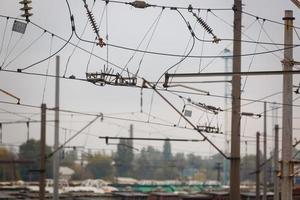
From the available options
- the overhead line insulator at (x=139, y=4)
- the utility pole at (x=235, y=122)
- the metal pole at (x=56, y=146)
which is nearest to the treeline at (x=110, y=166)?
the metal pole at (x=56, y=146)

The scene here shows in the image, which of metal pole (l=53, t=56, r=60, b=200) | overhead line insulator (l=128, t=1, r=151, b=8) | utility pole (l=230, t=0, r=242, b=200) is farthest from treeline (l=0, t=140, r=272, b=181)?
overhead line insulator (l=128, t=1, r=151, b=8)

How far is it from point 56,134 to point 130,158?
12159cm

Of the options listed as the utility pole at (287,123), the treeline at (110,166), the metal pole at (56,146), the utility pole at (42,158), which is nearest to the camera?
the utility pole at (287,123)

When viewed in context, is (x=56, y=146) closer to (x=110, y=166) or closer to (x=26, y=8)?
(x=26, y=8)

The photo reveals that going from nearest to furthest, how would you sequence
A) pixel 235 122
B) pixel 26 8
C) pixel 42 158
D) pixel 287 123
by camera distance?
1. pixel 26 8
2. pixel 287 123
3. pixel 235 122
4. pixel 42 158

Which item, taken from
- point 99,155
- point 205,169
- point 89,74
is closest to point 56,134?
point 89,74

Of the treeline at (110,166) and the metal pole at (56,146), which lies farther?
the treeline at (110,166)

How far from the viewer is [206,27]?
1864 cm

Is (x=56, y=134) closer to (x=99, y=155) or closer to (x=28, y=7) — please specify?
(x=28, y=7)

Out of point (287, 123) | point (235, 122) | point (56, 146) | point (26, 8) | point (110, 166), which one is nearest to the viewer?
point (26, 8)

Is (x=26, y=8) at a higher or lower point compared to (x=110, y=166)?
higher

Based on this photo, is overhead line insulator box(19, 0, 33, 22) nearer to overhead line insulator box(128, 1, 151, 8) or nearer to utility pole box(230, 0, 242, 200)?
overhead line insulator box(128, 1, 151, 8)

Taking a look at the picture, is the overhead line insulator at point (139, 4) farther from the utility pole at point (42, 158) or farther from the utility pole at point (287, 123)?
the utility pole at point (42, 158)

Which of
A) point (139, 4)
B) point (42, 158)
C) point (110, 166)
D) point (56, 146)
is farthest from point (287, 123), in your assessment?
point (110, 166)
